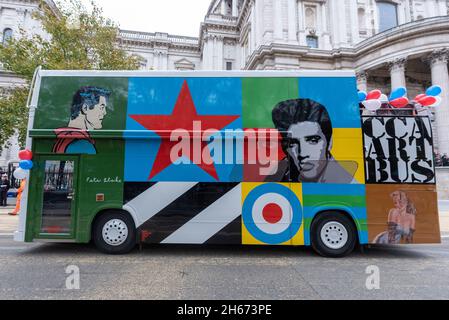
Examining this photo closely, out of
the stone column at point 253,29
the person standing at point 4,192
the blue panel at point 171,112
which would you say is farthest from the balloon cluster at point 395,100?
the stone column at point 253,29

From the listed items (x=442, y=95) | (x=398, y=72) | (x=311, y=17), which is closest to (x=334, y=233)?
(x=442, y=95)

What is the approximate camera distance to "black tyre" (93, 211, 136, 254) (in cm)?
593

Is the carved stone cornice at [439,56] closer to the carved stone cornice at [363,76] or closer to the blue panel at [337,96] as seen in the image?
the carved stone cornice at [363,76]

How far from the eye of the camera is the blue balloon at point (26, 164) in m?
5.73

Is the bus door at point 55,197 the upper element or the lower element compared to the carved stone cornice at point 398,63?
lower

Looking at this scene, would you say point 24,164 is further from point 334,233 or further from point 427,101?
point 427,101

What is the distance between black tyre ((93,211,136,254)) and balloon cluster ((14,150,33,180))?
1.91 meters

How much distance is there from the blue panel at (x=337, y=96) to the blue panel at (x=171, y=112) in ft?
4.93

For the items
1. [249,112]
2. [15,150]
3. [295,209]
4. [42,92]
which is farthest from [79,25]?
[15,150]

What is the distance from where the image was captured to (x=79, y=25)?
17.0 metres

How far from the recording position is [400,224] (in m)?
5.68
